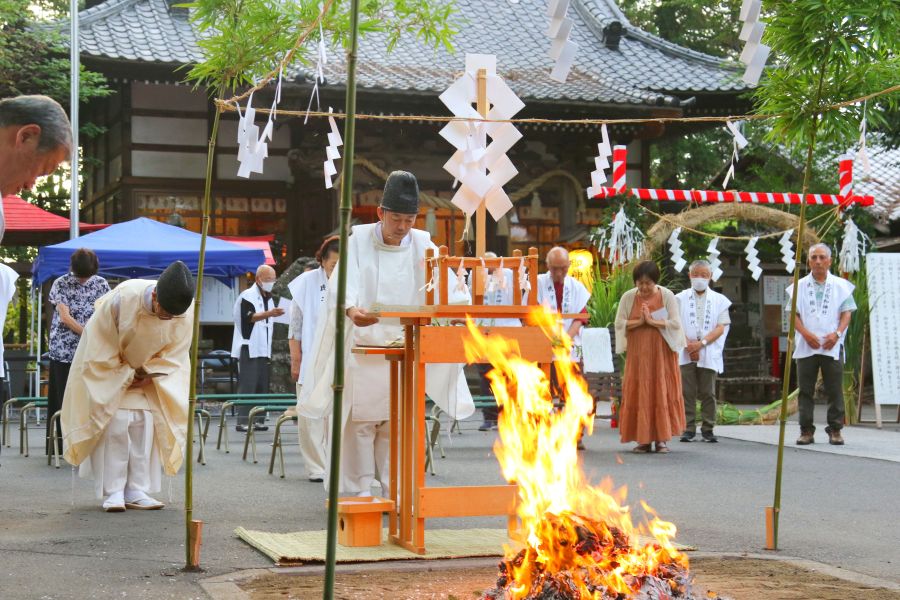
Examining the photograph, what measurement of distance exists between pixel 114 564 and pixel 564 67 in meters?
3.15

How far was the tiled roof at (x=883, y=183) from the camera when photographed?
64.6 ft

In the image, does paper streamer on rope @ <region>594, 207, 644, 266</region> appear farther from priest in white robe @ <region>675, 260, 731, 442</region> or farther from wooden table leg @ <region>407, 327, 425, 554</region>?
wooden table leg @ <region>407, 327, 425, 554</region>

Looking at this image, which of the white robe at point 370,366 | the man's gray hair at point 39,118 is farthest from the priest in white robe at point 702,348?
the man's gray hair at point 39,118

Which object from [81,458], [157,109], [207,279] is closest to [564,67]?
[81,458]

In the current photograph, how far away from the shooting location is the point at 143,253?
15.2m

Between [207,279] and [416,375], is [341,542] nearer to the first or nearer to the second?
[416,375]

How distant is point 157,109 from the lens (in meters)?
19.6

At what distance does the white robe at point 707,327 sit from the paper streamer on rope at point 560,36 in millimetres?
7679

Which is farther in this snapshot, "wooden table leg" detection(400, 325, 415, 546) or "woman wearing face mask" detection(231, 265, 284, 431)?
"woman wearing face mask" detection(231, 265, 284, 431)

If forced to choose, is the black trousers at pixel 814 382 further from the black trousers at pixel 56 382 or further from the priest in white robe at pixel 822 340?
the black trousers at pixel 56 382

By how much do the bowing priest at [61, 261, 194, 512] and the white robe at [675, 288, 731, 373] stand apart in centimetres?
661

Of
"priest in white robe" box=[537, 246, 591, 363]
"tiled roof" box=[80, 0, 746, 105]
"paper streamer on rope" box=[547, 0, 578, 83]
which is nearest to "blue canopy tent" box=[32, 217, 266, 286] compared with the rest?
"tiled roof" box=[80, 0, 746, 105]

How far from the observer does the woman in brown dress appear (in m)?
11.5

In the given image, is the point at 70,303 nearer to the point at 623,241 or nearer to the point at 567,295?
the point at 567,295
